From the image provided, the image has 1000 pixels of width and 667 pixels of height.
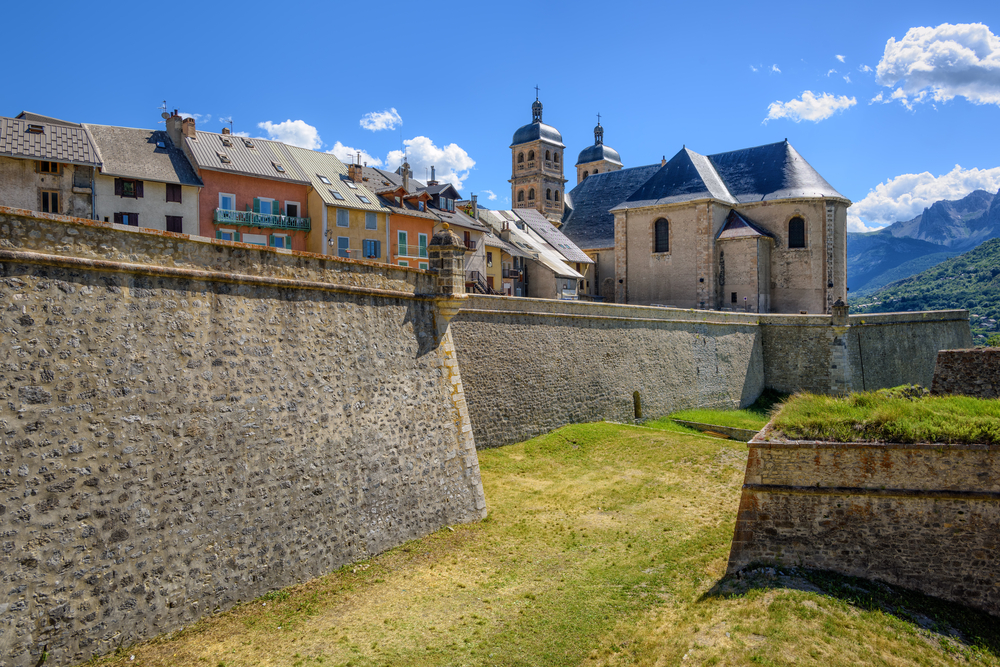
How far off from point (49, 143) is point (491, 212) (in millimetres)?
27926

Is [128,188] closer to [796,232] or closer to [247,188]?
[247,188]

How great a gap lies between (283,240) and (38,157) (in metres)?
9.93

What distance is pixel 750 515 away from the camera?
37.9 feet

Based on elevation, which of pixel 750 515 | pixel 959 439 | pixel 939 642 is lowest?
pixel 939 642

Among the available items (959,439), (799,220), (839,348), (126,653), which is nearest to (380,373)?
(126,653)

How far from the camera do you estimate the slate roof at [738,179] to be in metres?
42.8

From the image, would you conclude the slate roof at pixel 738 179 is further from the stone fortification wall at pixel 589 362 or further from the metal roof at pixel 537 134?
the metal roof at pixel 537 134

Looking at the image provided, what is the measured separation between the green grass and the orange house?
23.8 metres

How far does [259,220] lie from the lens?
2966 cm

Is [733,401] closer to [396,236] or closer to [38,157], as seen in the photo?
[396,236]

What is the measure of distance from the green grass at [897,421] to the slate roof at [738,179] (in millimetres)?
31989

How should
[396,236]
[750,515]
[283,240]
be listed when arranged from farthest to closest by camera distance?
[396,236] → [283,240] → [750,515]

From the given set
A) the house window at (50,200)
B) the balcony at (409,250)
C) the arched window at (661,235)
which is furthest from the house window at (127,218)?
the arched window at (661,235)

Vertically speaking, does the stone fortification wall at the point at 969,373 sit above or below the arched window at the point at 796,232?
below
